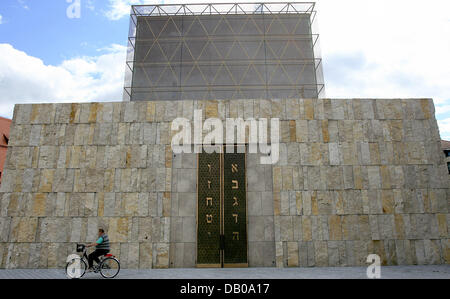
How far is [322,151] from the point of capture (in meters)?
14.0

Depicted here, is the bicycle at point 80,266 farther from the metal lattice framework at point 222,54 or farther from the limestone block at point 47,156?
the metal lattice framework at point 222,54

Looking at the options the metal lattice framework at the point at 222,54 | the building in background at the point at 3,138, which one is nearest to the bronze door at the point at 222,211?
the metal lattice framework at the point at 222,54

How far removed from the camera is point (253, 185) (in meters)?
13.7

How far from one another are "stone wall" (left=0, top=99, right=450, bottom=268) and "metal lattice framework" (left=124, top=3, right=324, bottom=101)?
422 inches

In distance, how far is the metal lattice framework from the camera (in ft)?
81.8

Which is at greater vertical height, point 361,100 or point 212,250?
point 361,100

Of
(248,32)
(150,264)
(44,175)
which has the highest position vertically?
(248,32)

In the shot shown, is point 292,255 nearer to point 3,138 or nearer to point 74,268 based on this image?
point 74,268

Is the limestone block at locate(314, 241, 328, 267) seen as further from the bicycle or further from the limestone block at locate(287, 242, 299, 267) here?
the bicycle

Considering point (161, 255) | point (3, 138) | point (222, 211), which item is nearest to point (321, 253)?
point (222, 211)

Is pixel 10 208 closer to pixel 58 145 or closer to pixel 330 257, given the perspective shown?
pixel 58 145

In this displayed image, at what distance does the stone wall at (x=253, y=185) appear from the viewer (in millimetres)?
13047

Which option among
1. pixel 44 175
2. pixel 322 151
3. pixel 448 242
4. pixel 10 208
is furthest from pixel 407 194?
pixel 10 208

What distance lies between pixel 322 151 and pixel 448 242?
6.72 metres
